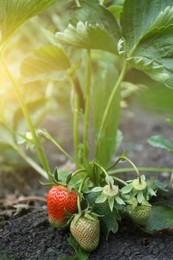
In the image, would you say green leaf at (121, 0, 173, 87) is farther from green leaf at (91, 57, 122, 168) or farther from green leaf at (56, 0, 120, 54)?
green leaf at (91, 57, 122, 168)

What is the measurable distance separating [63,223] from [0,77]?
879 millimetres

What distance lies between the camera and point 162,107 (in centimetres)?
51

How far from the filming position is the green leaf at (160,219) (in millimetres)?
1061

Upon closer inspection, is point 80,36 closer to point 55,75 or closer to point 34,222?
point 55,75

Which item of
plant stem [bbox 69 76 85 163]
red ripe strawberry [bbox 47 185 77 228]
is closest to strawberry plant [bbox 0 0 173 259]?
red ripe strawberry [bbox 47 185 77 228]

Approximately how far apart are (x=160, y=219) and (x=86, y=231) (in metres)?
0.21

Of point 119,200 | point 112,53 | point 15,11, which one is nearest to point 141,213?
point 119,200

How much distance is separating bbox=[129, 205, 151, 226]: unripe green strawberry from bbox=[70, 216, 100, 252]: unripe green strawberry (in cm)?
9

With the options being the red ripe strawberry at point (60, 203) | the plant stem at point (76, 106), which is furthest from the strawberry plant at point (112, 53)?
the plant stem at point (76, 106)

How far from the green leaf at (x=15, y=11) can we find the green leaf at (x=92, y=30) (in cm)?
7

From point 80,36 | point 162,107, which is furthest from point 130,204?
point 162,107

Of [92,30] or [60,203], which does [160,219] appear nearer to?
[60,203]

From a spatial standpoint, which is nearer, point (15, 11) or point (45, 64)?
point (15, 11)

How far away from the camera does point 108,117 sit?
4.29ft
